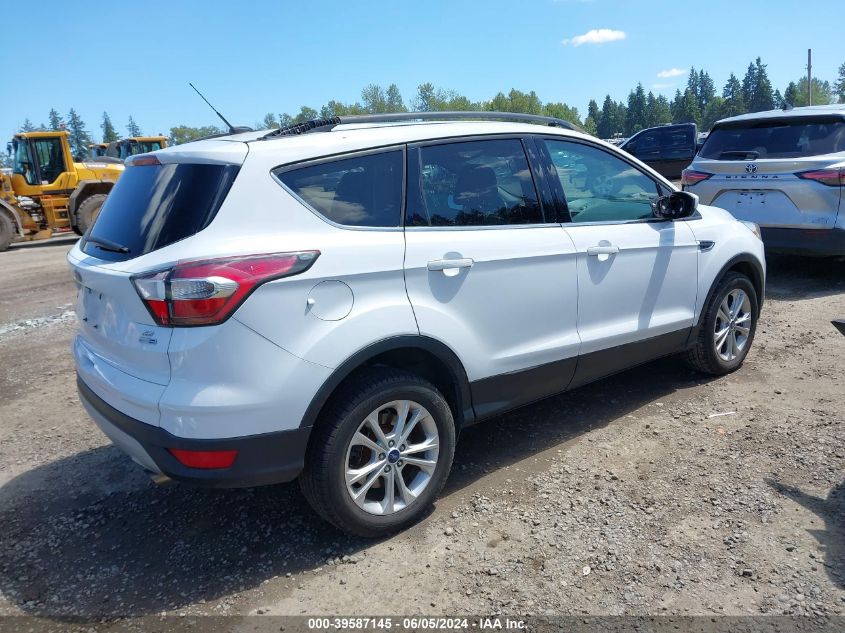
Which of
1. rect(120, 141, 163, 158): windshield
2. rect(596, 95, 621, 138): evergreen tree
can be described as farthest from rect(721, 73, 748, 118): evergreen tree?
rect(120, 141, 163, 158): windshield

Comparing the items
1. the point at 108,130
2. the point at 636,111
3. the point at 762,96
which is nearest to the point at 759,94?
the point at 762,96

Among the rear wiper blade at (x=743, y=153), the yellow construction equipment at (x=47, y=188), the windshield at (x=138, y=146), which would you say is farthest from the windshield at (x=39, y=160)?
the rear wiper blade at (x=743, y=153)

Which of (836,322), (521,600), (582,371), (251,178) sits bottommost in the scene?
(521,600)

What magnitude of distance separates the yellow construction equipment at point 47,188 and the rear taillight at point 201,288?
1542 centimetres

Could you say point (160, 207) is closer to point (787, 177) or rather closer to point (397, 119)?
point (397, 119)

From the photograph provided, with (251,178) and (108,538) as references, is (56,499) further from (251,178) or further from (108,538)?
(251,178)

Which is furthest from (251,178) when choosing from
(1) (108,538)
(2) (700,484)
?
(2) (700,484)

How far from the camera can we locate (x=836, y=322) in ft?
11.0

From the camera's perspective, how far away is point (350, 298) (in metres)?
2.78

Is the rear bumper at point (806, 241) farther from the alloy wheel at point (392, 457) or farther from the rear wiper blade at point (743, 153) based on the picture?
the alloy wheel at point (392, 457)

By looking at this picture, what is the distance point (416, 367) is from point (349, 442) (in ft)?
1.90

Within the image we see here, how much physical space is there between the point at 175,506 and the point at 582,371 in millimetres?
2399

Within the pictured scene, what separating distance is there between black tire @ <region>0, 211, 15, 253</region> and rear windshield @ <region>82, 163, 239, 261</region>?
15094mm

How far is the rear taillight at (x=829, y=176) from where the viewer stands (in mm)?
6641
